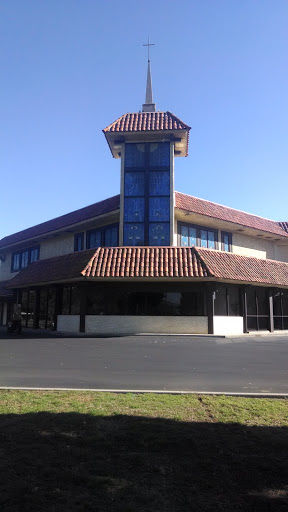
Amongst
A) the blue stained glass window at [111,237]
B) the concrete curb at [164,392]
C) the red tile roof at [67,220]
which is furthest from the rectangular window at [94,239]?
the concrete curb at [164,392]

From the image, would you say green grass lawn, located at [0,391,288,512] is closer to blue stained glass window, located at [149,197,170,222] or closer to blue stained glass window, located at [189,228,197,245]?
blue stained glass window, located at [149,197,170,222]

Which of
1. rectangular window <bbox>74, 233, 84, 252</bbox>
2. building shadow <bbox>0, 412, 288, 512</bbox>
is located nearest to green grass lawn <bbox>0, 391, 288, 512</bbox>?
building shadow <bbox>0, 412, 288, 512</bbox>

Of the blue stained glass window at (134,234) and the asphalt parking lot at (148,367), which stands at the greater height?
the blue stained glass window at (134,234)

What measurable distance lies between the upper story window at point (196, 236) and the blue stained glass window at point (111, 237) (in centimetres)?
401

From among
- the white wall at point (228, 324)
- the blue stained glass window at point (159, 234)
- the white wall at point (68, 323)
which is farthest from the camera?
the blue stained glass window at point (159, 234)

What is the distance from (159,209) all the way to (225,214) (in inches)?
217

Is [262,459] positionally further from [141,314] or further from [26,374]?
[141,314]

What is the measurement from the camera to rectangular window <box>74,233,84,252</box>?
2734 centimetres

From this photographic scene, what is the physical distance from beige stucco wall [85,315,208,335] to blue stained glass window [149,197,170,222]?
5.90m

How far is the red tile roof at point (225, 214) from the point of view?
23.4m

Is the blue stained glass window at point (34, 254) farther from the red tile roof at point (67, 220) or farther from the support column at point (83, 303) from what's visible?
the support column at point (83, 303)

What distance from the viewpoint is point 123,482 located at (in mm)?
3447

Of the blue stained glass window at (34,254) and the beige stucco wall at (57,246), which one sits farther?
the blue stained glass window at (34,254)

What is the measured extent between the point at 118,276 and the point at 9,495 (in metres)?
16.1
